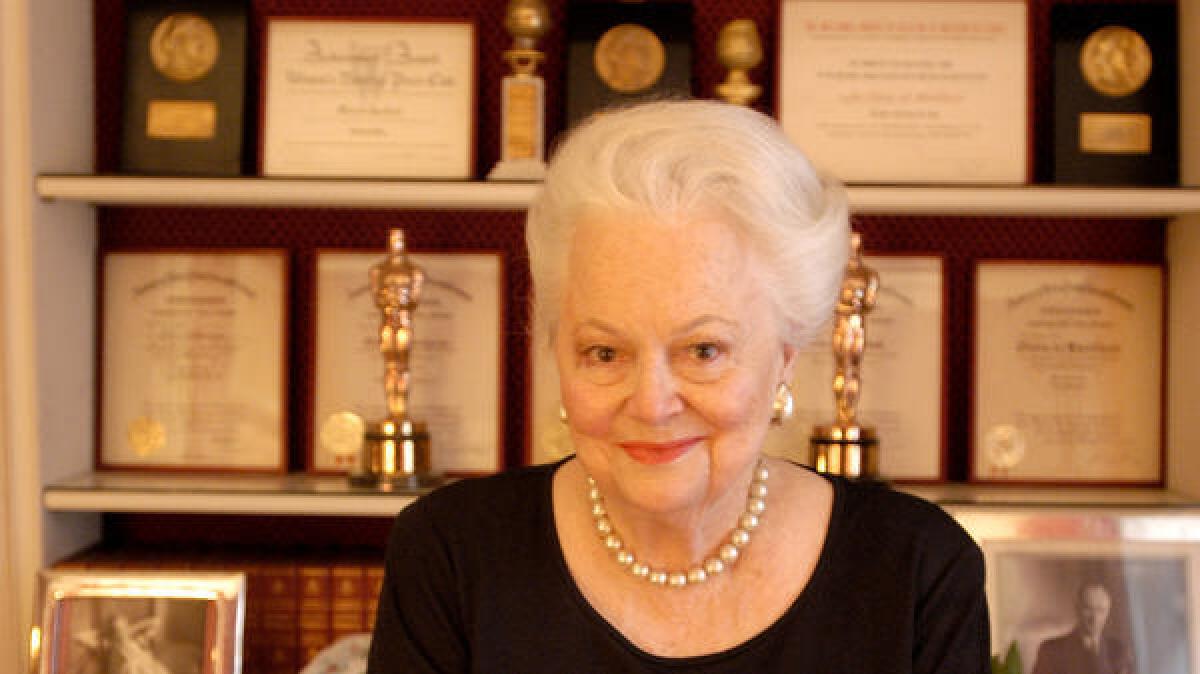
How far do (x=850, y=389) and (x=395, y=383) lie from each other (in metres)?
0.72

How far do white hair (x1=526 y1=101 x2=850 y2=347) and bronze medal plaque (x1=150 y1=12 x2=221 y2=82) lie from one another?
3.69 ft

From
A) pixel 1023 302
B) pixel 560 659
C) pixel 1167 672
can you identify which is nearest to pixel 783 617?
pixel 560 659

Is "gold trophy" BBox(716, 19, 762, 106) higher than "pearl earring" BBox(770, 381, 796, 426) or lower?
higher

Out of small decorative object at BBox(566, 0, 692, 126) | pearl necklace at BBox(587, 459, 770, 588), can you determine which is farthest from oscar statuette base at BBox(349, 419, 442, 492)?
pearl necklace at BBox(587, 459, 770, 588)

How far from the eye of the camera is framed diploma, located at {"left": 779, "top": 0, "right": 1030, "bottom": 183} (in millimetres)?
2363

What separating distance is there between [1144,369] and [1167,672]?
0.53m

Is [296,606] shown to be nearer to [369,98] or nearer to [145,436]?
[145,436]

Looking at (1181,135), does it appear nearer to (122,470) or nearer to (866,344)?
(866,344)

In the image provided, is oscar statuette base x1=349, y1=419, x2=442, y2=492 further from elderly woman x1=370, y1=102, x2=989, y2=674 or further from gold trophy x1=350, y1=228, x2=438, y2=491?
elderly woman x1=370, y1=102, x2=989, y2=674

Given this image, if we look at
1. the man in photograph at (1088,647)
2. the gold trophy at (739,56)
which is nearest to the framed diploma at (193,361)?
the gold trophy at (739,56)

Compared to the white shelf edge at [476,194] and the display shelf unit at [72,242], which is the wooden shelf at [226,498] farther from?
the white shelf edge at [476,194]

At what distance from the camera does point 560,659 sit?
155 centimetres

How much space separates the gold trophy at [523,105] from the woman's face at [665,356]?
2.81 ft

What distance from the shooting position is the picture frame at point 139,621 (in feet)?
7.09
